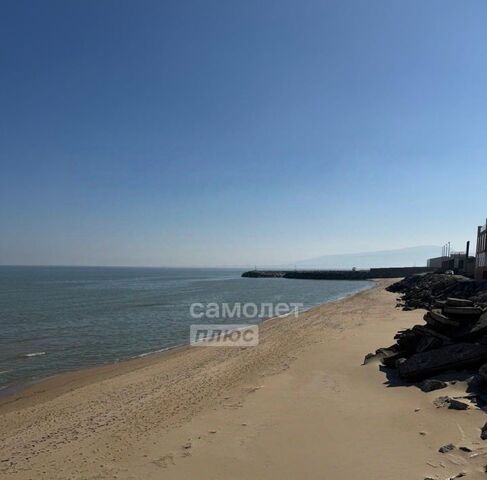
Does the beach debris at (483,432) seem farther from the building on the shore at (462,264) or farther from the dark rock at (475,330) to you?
the building on the shore at (462,264)

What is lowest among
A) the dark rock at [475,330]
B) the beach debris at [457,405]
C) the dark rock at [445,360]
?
the beach debris at [457,405]

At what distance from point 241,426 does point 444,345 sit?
5.36 m

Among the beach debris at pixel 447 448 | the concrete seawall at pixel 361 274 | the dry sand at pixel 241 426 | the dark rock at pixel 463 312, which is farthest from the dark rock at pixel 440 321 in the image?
the concrete seawall at pixel 361 274

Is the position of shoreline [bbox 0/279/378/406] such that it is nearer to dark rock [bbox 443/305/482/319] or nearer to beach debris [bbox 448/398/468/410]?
dark rock [bbox 443/305/482/319]

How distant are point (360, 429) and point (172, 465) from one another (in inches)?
122

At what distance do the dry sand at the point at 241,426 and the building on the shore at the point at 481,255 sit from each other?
29.9 m

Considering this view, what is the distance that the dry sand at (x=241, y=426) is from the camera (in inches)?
226

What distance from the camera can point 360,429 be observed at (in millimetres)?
6863

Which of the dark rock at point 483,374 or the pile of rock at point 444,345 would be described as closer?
the dark rock at point 483,374

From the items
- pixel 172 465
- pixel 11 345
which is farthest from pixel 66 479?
pixel 11 345

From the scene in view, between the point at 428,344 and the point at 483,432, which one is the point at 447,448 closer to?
the point at 483,432

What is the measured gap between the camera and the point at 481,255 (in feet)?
130

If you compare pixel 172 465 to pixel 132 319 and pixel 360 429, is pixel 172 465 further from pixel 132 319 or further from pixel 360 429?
pixel 132 319

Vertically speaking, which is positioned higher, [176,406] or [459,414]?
[459,414]
